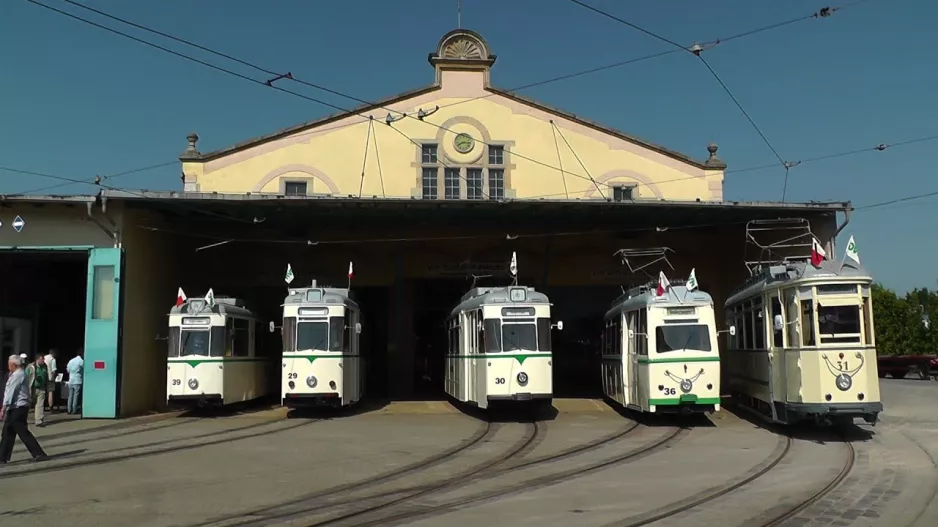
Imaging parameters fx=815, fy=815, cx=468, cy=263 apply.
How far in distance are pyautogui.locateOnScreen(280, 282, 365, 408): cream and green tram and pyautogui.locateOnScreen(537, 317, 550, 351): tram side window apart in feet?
17.0

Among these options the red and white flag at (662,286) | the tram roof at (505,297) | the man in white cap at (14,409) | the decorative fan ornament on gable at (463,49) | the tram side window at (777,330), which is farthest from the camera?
the decorative fan ornament on gable at (463,49)

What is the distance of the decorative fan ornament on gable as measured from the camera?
34625 mm

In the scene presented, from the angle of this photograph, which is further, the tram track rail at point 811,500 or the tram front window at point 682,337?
the tram front window at point 682,337

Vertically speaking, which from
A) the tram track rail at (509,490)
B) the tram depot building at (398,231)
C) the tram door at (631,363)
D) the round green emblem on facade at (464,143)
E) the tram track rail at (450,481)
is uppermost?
the round green emblem on facade at (464,143)

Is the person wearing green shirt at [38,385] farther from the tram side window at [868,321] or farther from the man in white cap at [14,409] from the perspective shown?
the tram side window at [868,321]

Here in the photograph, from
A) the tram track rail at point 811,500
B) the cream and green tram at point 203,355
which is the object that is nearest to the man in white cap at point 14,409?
the cream and green tram at point 203,355

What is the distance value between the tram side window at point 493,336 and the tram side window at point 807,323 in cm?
676

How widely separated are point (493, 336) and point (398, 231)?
10.5 meters

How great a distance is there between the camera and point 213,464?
13367 mm

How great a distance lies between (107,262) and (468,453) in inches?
491

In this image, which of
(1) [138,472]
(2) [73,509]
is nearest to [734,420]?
(1) [138,472]

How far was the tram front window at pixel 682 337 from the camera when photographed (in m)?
18.3

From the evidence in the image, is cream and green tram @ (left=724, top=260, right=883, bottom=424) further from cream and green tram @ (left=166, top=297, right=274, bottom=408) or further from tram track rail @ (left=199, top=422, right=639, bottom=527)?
cream and green tram @ (left=166, top=297, right=274, bottom=408)

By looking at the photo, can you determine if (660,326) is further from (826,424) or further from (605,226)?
(605,226)
